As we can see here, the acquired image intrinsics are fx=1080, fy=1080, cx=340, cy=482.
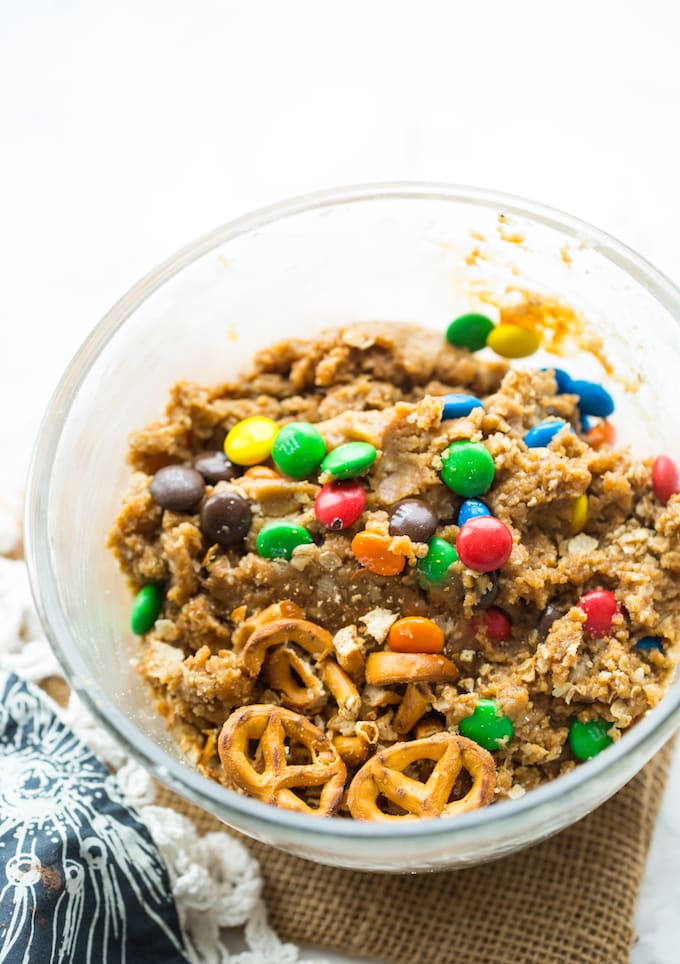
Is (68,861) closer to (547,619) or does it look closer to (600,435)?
(547,619)

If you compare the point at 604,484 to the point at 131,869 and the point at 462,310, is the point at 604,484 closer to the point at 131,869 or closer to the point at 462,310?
the point at 462,310

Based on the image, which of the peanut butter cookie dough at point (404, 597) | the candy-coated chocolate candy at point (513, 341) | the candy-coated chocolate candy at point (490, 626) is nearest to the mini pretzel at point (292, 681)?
the peanut butter cookie dough at point (404, 597)

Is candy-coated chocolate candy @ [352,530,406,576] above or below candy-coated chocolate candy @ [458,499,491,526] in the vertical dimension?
below

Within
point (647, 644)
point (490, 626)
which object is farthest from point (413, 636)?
point (647, 644)

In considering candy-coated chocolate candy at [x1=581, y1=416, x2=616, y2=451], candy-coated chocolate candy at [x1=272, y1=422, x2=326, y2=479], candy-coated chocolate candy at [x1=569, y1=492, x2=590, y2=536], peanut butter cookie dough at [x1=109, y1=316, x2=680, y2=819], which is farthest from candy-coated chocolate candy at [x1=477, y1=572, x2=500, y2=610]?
candy-coated chocolate candy at [x1=581, y1=416, x2=616, y2=451]


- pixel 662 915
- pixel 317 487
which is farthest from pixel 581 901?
pixel 317 487

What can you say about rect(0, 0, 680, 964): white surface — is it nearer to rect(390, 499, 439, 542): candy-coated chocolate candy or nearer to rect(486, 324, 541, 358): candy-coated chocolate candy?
rect(486, 324, 541, 358): candy-coated chocolate candy
